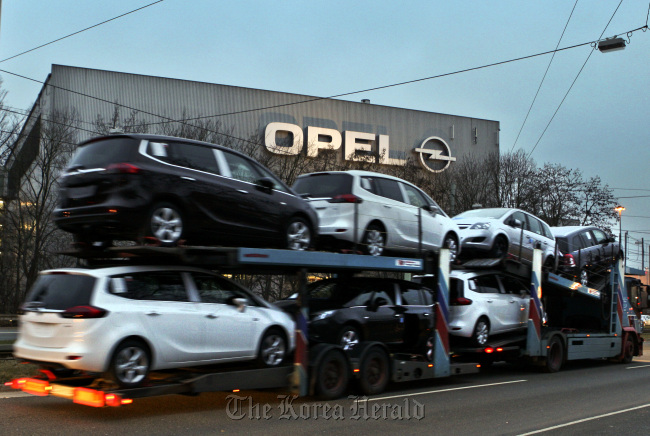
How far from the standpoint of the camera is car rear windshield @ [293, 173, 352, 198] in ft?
37.8

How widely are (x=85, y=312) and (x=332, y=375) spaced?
3856 mm

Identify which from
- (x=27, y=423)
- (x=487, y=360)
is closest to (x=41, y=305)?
(x=27, y=423)

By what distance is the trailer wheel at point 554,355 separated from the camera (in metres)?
15.0

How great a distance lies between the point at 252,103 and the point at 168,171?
1363 inches

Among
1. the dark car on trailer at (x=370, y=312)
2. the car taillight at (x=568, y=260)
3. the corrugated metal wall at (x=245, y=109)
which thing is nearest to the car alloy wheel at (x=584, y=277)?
the car taillight at (x=568, y=260)

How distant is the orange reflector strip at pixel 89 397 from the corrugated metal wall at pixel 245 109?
27961 mm

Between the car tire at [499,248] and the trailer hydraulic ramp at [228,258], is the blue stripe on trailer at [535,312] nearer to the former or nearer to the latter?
the car tire at [499,248]

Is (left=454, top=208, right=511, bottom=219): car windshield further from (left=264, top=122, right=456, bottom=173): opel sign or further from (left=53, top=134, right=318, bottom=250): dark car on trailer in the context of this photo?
(left=264, top=122, right=456, bottom=173): opel sign

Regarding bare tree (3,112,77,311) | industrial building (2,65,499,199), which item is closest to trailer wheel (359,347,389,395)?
industrial building (2,65,499,199)

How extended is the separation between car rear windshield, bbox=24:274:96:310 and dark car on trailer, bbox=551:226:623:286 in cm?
1224

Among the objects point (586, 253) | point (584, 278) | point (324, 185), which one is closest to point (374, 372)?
point (324, 185)

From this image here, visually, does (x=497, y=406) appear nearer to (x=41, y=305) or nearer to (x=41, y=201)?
(x=41, y=305)

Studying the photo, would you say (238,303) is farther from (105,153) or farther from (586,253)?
(586,253)

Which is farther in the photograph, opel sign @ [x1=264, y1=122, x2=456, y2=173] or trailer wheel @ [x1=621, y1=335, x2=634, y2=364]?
opel sign @ [x1=264, y1=122, x2=456, y2=173]
